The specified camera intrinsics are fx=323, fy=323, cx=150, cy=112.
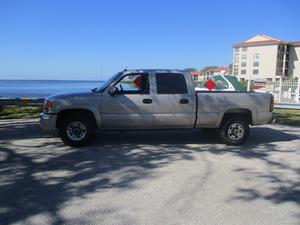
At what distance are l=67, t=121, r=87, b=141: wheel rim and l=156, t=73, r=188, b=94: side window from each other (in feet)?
6.61

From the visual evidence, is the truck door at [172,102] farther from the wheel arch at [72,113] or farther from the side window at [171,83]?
the wheel arch at [72,113]

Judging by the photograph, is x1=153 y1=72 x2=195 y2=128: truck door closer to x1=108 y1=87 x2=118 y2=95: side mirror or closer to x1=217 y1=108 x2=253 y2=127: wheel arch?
x1=217 y1=108 x2=253 y2=127: wheel arch

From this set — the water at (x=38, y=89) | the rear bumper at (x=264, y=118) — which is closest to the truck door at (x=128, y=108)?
the water at (x=38, y=89)

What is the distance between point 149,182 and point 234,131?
11.9 feet

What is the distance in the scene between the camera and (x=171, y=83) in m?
7.88

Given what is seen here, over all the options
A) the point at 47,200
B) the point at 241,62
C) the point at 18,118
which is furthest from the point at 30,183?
the point at 241,62

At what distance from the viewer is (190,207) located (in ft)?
14.0

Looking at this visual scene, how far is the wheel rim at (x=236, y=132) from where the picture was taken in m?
8.11

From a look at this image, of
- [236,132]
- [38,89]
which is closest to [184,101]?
[236,132]

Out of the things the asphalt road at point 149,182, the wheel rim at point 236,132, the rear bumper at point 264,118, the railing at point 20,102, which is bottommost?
the asphalt road at point 149,182

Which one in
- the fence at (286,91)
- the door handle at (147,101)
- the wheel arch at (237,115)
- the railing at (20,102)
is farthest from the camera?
the fence at (286,91)

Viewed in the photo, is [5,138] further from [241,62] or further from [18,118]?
[241,62]

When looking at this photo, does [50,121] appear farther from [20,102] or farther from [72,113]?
[20,102]

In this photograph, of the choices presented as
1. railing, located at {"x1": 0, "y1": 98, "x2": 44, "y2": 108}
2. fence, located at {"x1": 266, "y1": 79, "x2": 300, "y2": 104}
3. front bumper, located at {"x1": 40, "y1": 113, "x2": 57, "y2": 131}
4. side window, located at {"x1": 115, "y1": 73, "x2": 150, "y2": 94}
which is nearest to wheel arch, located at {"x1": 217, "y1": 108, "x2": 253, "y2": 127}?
side window, located at {"x1": 115, "y1": 73, "x2": 150, "y2": 94}
